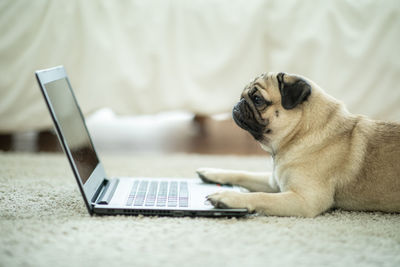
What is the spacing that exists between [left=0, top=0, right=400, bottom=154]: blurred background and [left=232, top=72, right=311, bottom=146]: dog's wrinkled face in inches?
40.9

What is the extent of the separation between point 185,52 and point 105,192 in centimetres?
135

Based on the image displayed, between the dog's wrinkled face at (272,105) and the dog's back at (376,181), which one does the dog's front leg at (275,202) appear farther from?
the dog's wrinkled face at (272,105)

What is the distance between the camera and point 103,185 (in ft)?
5.22

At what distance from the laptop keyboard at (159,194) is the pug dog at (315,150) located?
0.43 ft

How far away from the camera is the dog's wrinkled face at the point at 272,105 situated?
148cm

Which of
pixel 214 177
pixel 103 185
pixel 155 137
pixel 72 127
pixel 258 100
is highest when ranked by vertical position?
pixel 72 127

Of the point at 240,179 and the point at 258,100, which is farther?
the point at 240,179

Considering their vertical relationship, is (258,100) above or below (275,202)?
above

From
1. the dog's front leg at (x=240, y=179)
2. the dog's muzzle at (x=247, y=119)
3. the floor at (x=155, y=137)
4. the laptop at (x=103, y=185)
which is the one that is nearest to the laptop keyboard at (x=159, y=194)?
the laptop at (x=103, y=185)

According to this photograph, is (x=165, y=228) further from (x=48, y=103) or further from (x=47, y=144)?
(x=47, y=144)

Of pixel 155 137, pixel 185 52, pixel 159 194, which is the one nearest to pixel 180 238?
pixel 159 194

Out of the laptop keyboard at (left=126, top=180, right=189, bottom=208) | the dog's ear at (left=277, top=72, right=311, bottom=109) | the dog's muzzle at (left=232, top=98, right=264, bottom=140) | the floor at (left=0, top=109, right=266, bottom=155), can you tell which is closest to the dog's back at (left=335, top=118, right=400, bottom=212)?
the dog's ear at (left=277, top=72, right=311, bottom=109)

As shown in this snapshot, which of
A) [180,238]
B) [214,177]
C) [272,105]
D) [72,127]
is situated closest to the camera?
[180,238]

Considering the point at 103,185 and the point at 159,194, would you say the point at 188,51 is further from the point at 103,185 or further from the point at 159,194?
the point at 159,194
